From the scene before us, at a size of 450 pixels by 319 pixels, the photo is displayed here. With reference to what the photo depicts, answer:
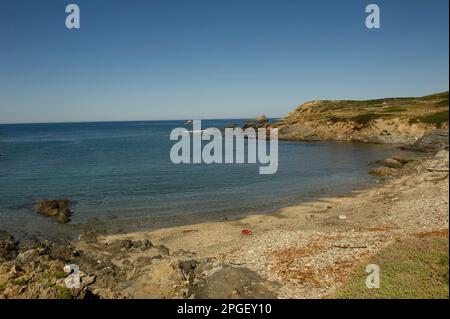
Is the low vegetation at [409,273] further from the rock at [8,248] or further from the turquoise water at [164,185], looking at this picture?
the rock at [8,248]

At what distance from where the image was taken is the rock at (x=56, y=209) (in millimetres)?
32487

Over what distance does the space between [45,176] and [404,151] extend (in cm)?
6915

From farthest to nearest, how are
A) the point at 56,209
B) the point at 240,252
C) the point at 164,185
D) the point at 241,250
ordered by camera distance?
the point at 164,185 < the point at 56,209 < the point at 241,250 < the point at 240,252

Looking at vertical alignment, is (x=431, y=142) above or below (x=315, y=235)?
above

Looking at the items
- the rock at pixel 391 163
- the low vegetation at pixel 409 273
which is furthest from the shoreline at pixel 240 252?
the rock at pixel 391 163

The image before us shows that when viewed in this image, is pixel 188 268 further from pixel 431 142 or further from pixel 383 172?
pixel 431 142

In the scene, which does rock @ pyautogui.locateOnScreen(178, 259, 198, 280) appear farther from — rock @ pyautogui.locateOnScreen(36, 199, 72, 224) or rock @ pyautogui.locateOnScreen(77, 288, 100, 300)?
rock @ pyautogui.locateOnScreen(36, 199, 72, 224)

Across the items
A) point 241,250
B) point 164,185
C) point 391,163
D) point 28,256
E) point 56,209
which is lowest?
point 28,256

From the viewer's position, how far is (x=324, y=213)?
3167 centimetres

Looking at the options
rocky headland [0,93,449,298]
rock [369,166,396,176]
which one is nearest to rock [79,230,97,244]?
rocky headland [0,93,449,298]

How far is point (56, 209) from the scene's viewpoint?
34.5m

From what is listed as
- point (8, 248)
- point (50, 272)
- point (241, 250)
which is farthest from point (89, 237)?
point (241, 250)
